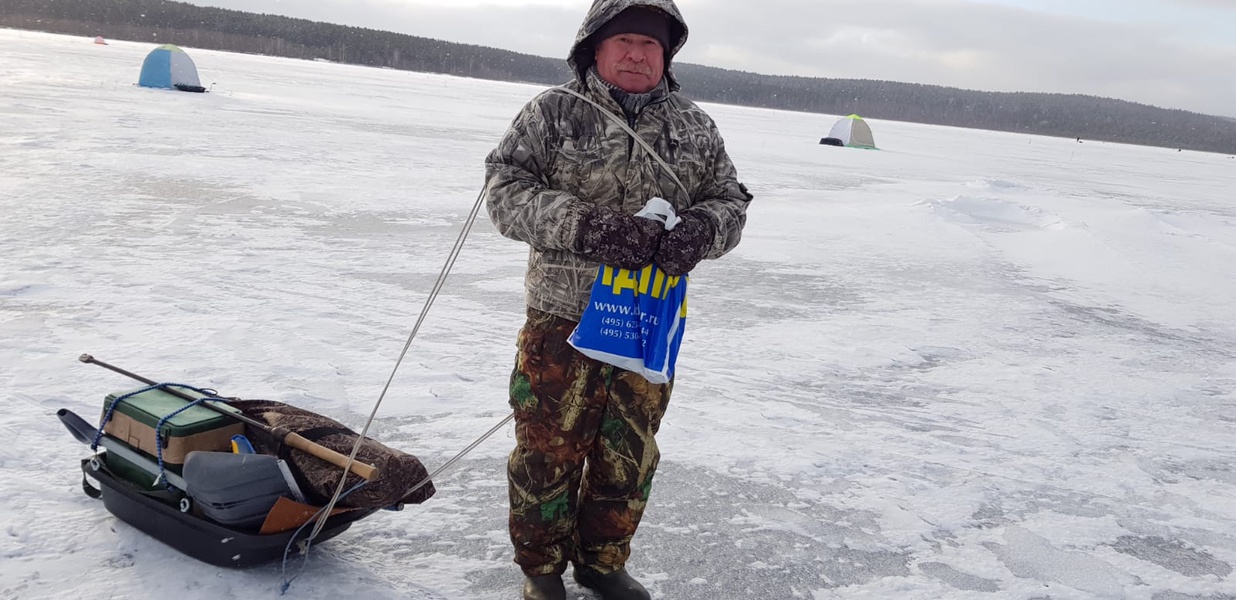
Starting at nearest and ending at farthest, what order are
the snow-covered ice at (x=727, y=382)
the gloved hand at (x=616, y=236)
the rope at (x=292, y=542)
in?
the gloved hand at (x=616, y=236)
the rope at (x=292, y=542)
the snow-covered ice at (x=727, y=382)

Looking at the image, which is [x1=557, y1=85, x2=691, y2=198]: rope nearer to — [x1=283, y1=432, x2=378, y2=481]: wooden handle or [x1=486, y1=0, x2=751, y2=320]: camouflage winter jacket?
[x1=486, y1=0, x2=751, y2=320]: camouflage winter jacket

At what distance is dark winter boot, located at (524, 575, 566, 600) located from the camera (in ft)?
7.70

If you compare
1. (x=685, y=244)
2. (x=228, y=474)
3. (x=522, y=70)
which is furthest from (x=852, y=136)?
(x=522, y=70)

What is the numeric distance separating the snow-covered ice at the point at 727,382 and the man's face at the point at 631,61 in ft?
4.55

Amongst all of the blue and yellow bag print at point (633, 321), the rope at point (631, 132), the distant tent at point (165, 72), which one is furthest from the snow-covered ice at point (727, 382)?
the distant tent at point (165, 72)

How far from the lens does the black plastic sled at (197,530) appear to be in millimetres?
2281

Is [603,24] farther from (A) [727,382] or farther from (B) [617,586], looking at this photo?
(A) [727,382]

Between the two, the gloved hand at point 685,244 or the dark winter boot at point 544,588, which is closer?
the gloved hand at point 685,244

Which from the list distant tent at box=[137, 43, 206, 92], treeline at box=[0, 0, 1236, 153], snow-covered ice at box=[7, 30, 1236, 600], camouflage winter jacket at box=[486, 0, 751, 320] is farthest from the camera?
treeline at box=[0, 0, 1236, 153]

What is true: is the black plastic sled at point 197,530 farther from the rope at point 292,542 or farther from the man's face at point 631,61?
the man's face at point 631,61

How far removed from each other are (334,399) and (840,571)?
6.88 feet

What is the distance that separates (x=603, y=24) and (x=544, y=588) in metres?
1.47

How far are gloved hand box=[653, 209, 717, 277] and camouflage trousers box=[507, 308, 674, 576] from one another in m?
0.31

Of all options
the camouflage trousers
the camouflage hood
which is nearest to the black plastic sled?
the camouflage trousers
